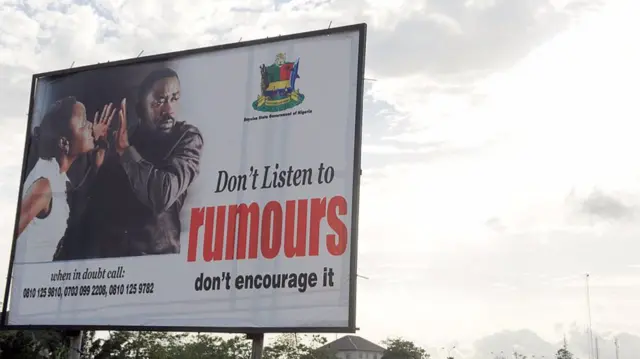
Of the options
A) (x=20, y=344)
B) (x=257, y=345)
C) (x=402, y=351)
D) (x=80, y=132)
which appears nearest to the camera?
(x=257, y=345)

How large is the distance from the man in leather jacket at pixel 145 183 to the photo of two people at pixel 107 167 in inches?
0.4

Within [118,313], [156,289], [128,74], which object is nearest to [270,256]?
[156,289]

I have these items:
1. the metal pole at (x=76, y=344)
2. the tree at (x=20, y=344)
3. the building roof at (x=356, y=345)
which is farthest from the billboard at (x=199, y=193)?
the building roof at (x=356, y=345)

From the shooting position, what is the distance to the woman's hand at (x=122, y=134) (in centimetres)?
917

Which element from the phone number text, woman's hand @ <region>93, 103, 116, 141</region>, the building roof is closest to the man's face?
woman's hand @ <region>93, 103, 116, 141</region>

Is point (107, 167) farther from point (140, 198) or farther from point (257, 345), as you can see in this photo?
point (257, 345)

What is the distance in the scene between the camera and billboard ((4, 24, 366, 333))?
7.79 metres

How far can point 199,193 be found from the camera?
28.0 feet

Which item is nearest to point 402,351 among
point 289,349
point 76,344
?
point 289,349

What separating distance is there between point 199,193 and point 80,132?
6.55 feet

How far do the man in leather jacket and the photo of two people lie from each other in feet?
0.04

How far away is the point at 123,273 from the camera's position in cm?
876

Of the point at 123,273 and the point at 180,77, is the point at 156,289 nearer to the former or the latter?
the point at 123,273

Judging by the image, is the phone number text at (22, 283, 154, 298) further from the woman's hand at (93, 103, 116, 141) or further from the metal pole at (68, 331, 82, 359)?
the woman's hand at (93, 103, 116, 141)
